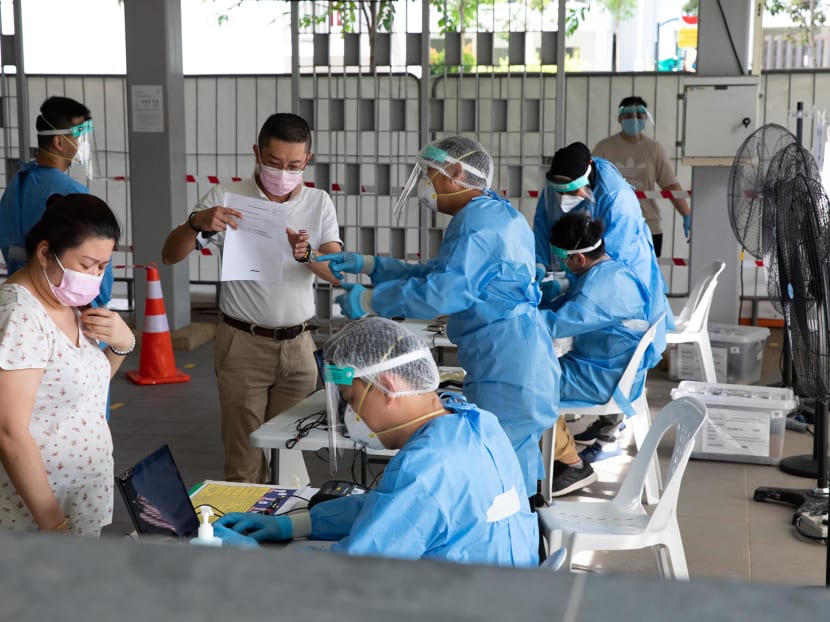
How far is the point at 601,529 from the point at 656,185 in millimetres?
5306

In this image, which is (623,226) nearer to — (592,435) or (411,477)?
(592,435)

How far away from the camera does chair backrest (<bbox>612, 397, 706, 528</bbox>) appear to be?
3312 millimetres

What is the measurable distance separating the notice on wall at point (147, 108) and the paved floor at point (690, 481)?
1.99 meters

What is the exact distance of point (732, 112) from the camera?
729 centimetres

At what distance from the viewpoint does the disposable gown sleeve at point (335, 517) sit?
104 inches

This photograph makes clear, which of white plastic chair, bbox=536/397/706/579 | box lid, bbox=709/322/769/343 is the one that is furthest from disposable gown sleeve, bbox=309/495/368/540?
box lid, bbox=709/322/769/343

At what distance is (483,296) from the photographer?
12.1 ft

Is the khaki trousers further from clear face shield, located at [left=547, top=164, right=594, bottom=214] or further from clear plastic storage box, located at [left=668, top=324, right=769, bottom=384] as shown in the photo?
clear plastic storage box, located at [left=668, top=324, right=769, bottom=384]

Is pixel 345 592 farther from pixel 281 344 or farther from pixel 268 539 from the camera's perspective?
pixel 281 344

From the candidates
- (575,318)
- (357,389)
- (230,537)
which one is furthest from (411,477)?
(575,318)

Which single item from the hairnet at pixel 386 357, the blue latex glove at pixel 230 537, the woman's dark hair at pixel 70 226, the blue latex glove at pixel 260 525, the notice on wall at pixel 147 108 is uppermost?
the notice on wall at pixel 147 108

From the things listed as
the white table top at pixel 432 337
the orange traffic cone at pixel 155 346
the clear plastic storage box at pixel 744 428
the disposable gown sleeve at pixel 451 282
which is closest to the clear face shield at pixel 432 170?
the disposable gown sleeve at pixel 451 282

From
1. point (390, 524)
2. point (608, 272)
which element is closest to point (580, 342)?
point (608, 272)

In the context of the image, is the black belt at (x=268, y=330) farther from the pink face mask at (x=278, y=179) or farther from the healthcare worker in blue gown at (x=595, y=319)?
the healthcare worker in blue gown at (x=595, y=319)
